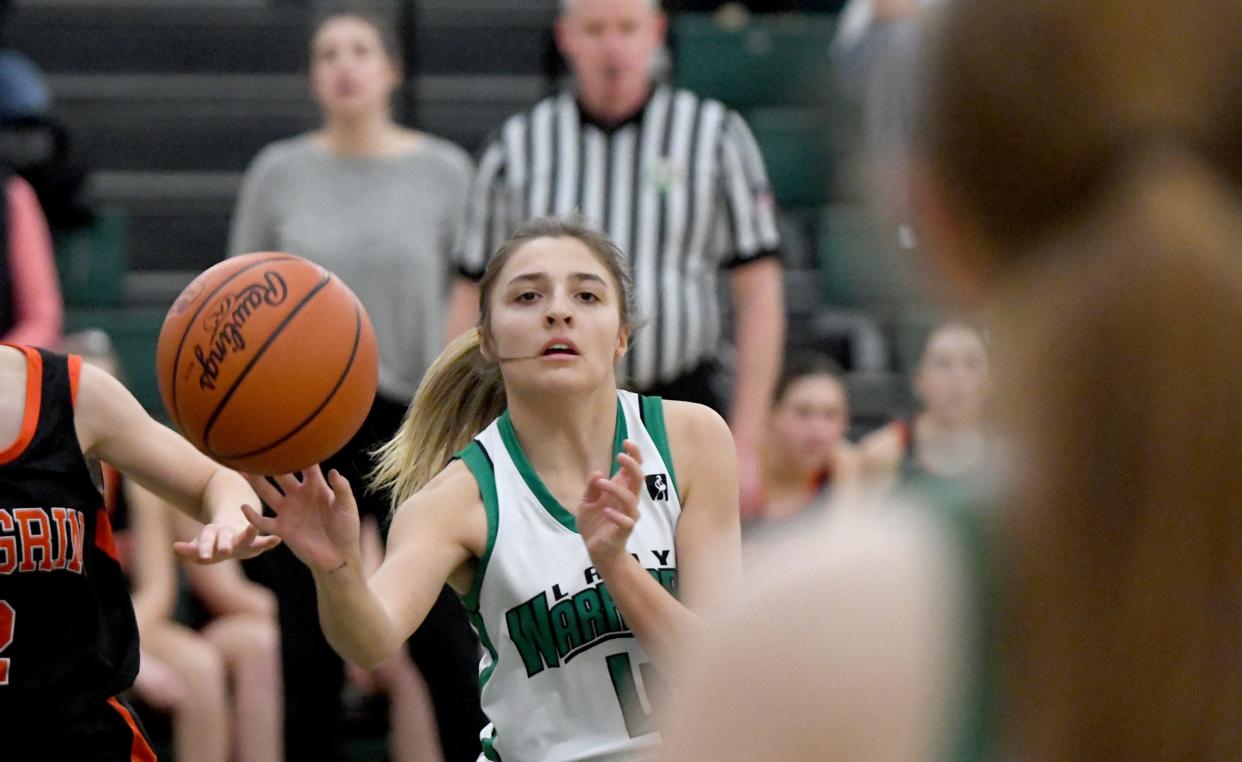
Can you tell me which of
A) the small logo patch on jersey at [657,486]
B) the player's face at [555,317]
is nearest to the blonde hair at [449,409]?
the player's face at [555,317]

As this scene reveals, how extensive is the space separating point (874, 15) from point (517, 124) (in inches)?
84.7

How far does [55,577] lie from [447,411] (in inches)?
37.4

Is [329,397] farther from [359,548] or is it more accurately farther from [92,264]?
[92,264]

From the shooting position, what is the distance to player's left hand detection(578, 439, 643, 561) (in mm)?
3176

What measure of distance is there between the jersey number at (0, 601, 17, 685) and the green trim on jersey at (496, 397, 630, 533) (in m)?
1.01

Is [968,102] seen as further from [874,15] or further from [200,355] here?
[874,15]

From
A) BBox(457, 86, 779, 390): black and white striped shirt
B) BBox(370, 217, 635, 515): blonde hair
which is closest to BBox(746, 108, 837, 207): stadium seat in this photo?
BBox(457, 86, 779, 390): black and white striped shirt

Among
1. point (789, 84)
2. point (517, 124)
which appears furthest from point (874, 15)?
point (517, 124)

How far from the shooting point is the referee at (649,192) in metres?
5.26

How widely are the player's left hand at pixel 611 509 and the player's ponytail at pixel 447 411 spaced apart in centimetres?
83

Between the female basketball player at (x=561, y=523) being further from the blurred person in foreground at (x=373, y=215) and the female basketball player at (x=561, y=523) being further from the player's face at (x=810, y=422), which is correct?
the player's face at (x=810, y=422)

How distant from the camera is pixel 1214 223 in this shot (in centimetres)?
107

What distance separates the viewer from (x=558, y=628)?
3.62 m

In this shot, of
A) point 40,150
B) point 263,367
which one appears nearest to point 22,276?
point 40,150
